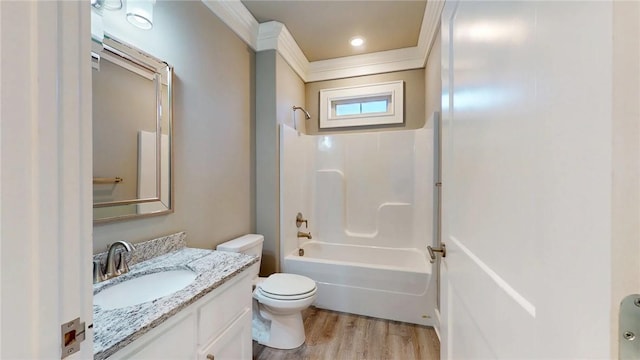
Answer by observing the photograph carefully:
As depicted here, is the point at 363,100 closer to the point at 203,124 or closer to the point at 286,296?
the point at 203,124

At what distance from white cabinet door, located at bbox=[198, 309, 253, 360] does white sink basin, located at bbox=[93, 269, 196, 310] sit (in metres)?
0.29

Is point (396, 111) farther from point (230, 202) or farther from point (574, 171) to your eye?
point (574, 171)

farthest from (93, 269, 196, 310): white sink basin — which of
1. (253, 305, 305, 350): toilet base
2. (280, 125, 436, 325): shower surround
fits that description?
(280, 125, 436, 325): shower surround

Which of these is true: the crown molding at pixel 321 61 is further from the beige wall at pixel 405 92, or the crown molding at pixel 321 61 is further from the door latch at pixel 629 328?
the door latch at pixel 629 328

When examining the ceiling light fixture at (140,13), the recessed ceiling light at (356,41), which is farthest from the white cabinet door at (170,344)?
the recessed ceiling light at (356,41)

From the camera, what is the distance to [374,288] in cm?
225

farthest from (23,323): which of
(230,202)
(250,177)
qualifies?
(250,177)

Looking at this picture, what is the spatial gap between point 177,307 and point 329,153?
2419 millimetres

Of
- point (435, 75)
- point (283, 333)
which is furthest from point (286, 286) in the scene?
point (435, 75)

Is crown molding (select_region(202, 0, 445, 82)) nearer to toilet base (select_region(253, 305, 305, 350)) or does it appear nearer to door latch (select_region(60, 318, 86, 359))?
door latch (select_region(60, 318, 86, 359))

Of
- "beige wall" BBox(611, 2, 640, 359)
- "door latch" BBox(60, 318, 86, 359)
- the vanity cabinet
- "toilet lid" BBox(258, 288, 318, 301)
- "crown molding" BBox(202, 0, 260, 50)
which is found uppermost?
"crown molding" BBox(202, 0, 260, 50)

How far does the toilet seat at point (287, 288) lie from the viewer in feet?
5.67

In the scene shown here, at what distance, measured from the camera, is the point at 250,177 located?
2.35 metres

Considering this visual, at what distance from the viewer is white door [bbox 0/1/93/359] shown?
1.18ft
